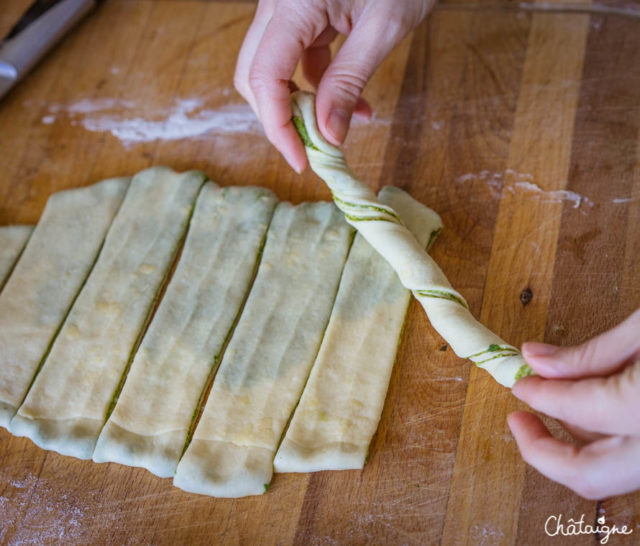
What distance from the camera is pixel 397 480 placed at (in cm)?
201

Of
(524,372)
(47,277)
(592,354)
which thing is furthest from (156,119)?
(592,354)

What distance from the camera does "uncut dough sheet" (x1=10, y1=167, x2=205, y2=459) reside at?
2.12m

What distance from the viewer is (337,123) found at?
2.10 metres

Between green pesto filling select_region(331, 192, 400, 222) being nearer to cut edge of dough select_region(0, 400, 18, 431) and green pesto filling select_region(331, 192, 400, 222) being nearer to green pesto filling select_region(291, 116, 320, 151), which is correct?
green pesto filling select_region(291, 116, 320, 151)

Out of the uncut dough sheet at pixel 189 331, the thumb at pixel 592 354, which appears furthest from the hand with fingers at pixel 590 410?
the uncut dough sheet at pixel 189 331

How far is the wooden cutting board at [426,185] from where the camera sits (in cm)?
199

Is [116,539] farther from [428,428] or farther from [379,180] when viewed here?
[379,180]

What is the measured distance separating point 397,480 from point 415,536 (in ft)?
0.54

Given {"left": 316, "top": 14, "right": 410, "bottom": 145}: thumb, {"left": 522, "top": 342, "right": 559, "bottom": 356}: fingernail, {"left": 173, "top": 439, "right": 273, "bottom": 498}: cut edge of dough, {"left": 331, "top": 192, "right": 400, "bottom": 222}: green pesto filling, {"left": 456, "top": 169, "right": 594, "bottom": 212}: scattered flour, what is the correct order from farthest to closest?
{"left": 456, "top": 169, "right": 594, "bottom": 212}: scattered flour → {"left": 331, "top": 192, "right": 400, "bottom": 222}: green pesto filling → {"left": 316, "top": 14, "right": 410, "bottom": 145}: thumb → {"left": 173, "top": 439, "right": 273, "bottom": 498}: cut edge of dough → {"left": 522, "top": 342, "right": 559, "bottom": 356}: fingernail

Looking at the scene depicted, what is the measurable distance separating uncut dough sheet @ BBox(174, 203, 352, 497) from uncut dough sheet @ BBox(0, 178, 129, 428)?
2.06 ft

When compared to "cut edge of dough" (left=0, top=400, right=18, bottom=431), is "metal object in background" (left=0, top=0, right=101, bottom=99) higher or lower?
higher

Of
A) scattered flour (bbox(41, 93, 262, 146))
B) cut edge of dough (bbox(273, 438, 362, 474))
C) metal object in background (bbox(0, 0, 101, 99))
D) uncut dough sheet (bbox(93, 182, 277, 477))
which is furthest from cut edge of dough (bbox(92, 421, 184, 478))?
metal object in background (bbox(0, 0, 101, 99))

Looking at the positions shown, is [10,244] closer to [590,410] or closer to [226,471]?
[226,471]

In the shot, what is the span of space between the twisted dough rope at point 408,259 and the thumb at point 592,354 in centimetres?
16
